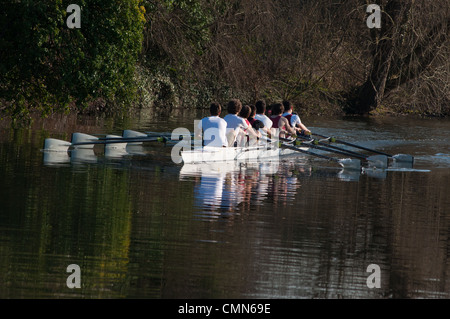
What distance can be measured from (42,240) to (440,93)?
24.5m

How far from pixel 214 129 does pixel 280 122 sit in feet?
12.4

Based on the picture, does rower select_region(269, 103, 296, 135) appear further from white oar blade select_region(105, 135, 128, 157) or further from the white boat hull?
white oar blade select_region(105, 135, 128, 157)

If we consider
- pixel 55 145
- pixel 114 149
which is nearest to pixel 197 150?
pixel 114 149

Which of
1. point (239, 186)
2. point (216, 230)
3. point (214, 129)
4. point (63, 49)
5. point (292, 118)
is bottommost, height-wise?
point (216, 230)

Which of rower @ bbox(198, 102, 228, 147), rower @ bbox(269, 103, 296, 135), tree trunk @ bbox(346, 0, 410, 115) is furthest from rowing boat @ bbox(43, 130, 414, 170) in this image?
tree trunk @ bbox(346, 0, 410, 115)

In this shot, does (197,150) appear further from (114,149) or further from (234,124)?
(114,149)

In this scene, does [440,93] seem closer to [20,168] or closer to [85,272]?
[20,168]

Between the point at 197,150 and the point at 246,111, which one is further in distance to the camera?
the point at 246,111

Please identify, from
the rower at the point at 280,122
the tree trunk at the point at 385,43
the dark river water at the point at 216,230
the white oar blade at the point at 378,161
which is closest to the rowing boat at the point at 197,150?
the white oar blade at the point at 378,161

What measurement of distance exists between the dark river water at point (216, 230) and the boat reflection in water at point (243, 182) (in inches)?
1.4

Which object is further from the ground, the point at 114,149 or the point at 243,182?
the point at 114,149

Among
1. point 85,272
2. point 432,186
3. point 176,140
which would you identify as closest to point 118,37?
point 176,140

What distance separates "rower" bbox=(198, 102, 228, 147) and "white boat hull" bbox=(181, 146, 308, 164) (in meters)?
0.18

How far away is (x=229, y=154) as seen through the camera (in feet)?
54.5
